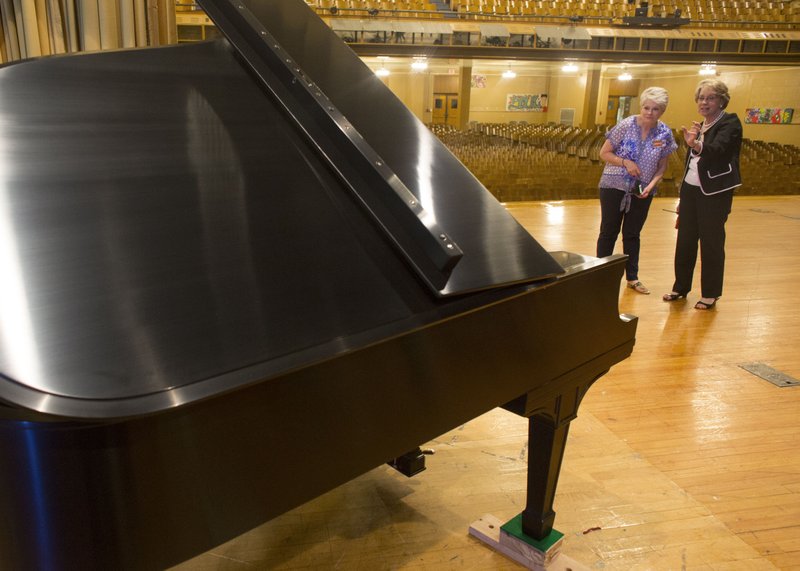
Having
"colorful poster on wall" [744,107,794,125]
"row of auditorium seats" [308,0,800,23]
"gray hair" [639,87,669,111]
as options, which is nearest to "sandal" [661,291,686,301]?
"gray hair" [639,87,669,111]

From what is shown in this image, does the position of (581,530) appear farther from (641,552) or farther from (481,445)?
(481,445)

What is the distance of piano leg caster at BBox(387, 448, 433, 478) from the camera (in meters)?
2.10

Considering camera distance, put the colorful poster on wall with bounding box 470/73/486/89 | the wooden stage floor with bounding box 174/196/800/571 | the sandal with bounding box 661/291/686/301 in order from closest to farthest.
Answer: the wooden stage floor with bounding box 174/196/800/571 < the sandal with bounding box 661/291/686/301 < the colorful poster on wall with bounding box 470/73/486/89

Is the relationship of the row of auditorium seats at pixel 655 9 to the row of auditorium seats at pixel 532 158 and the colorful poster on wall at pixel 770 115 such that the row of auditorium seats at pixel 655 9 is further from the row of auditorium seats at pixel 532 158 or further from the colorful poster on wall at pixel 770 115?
the row of auditorium seats at pixel 532 158

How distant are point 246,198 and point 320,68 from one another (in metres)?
0.54

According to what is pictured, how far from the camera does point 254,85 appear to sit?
58.2 inches

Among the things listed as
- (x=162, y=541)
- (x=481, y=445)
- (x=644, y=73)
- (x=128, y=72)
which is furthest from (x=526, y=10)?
(x=162, y=541)

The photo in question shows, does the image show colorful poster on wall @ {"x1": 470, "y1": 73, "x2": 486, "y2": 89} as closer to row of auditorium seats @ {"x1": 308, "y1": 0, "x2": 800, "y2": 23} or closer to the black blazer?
row of auditorium seats @ {"x1": 308, "y1": 0, "x2": 800, "y2": 23}

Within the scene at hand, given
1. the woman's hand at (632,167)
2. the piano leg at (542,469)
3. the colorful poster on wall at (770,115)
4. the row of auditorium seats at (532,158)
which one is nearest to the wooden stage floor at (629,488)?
the piano leg at (542,469)

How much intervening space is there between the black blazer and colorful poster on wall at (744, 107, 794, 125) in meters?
7.55

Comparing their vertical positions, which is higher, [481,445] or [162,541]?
[162,541]

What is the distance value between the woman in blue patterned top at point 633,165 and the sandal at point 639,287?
40cm

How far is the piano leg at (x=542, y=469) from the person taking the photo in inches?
66.0

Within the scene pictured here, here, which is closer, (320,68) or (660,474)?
(320,68)
